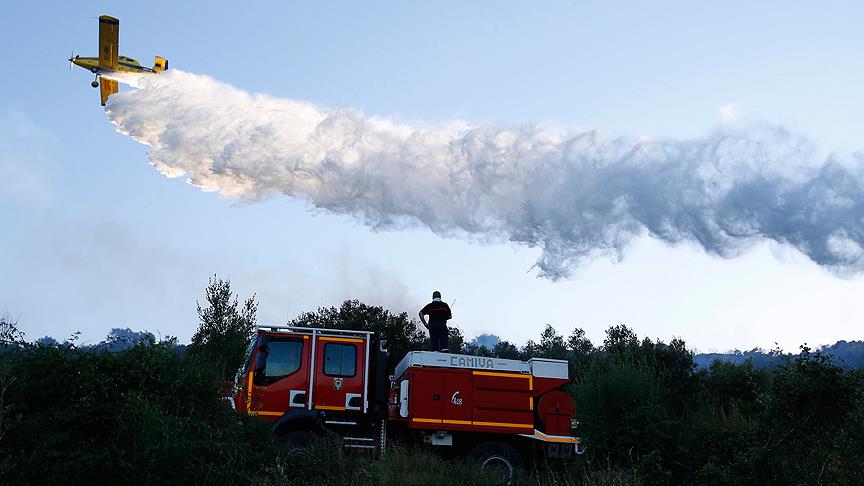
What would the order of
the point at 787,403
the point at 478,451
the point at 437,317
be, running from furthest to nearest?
1. the point at 437,317
2. the point at 478,451
3. the point at 787,403

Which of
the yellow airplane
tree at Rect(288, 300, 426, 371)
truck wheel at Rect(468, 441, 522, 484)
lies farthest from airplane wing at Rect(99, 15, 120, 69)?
truck wheel at Rect(468, 441, 522, 484)

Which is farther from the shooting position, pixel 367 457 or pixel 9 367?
pixel 367 457

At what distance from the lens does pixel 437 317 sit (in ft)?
66.5

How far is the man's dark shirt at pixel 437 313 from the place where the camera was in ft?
66.3

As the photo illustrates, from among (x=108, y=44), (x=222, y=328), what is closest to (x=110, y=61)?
(x=108, y=44)

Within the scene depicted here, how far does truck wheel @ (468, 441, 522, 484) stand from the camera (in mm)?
17688

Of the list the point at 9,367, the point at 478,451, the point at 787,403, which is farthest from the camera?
the point at 478,451

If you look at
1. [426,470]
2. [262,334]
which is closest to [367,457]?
[426,470]

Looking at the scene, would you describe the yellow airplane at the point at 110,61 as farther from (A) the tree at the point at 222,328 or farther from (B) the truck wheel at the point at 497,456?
(B) the truck wheel at the point at 497,456

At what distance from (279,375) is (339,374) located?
1.34 metres

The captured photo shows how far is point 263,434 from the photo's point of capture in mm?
15406

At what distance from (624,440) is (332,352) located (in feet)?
22.0

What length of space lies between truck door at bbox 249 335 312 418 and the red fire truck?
0.07 ft

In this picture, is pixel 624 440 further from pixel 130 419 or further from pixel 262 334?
pixel 130 419
